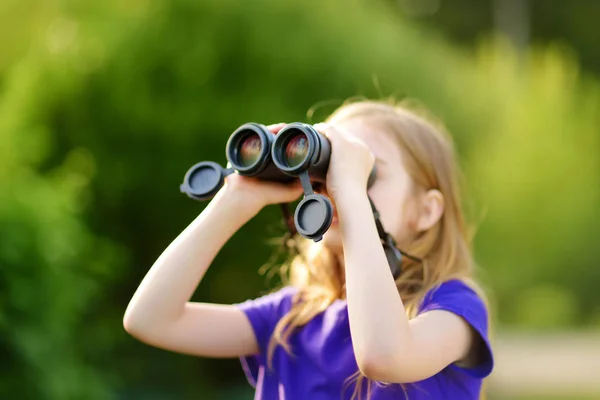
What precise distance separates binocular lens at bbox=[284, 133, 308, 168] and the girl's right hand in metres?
0.24

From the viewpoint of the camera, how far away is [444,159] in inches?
95.2

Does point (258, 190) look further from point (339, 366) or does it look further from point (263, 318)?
point (339, 366)

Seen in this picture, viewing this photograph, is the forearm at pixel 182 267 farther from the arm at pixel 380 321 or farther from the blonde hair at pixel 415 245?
the arm at pixel 380 321

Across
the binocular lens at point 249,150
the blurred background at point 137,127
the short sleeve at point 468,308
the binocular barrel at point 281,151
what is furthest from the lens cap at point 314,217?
the blurred background at point 137,127

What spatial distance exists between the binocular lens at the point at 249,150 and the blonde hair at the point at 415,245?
0.38m

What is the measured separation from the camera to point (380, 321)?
1785 millimetres

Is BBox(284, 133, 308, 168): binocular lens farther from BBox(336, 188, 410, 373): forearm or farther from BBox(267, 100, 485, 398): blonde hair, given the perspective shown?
BBox(267, 100, 485, 398): blonde hair

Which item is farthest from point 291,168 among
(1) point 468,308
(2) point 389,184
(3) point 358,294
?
(1) point 468,308

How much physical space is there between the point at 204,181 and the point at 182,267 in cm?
22

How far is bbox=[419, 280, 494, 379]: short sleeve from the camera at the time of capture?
199 centimetres

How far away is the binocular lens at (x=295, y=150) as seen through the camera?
195cm

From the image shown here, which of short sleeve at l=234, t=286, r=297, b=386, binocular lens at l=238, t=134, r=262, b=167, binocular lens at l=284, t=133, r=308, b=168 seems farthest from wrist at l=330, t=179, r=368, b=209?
short sleeve at l=234, t=286, r=297, b=386

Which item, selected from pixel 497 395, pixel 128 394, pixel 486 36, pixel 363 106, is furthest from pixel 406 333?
pixel 486 36

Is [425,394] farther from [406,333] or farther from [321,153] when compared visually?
[321,153]
